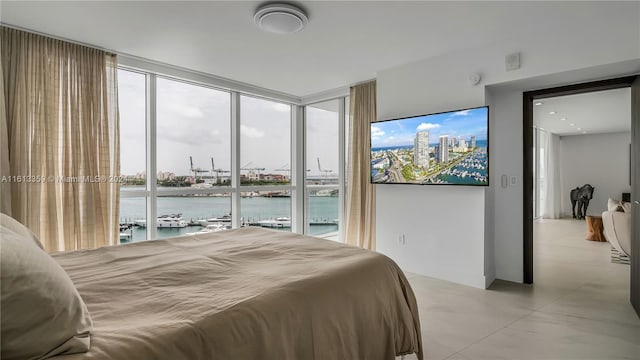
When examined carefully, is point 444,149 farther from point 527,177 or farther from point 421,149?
point 527,177

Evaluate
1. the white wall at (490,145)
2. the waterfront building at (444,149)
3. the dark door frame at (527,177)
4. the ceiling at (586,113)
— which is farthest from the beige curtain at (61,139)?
the ceiling at (586,113)

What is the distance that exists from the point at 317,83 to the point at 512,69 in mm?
2456

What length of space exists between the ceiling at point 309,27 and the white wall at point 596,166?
8176mm

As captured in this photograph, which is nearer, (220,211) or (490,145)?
(490,145)

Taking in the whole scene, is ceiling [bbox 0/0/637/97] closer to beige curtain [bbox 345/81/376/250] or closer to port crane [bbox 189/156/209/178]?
beige curtain [bbox 345/81/376/250]

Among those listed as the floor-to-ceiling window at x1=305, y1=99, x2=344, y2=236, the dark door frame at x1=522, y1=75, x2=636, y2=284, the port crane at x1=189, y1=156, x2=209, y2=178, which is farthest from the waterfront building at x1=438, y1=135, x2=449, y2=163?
the port crane at x1=189, y1=156, x2=209, y2=178

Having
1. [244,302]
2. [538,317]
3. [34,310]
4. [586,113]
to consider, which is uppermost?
[586,113]

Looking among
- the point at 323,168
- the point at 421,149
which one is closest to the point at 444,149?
the point at 421,149

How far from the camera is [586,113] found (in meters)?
6.38

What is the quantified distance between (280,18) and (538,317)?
3209 millimetres

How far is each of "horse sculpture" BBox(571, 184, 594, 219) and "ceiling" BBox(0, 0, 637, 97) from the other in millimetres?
7963

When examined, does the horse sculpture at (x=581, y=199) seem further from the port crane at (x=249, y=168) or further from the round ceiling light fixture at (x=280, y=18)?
the round ceiling light fixture at (x=280, y=18)

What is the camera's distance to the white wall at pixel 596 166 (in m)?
8.79

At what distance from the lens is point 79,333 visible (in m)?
0.99
